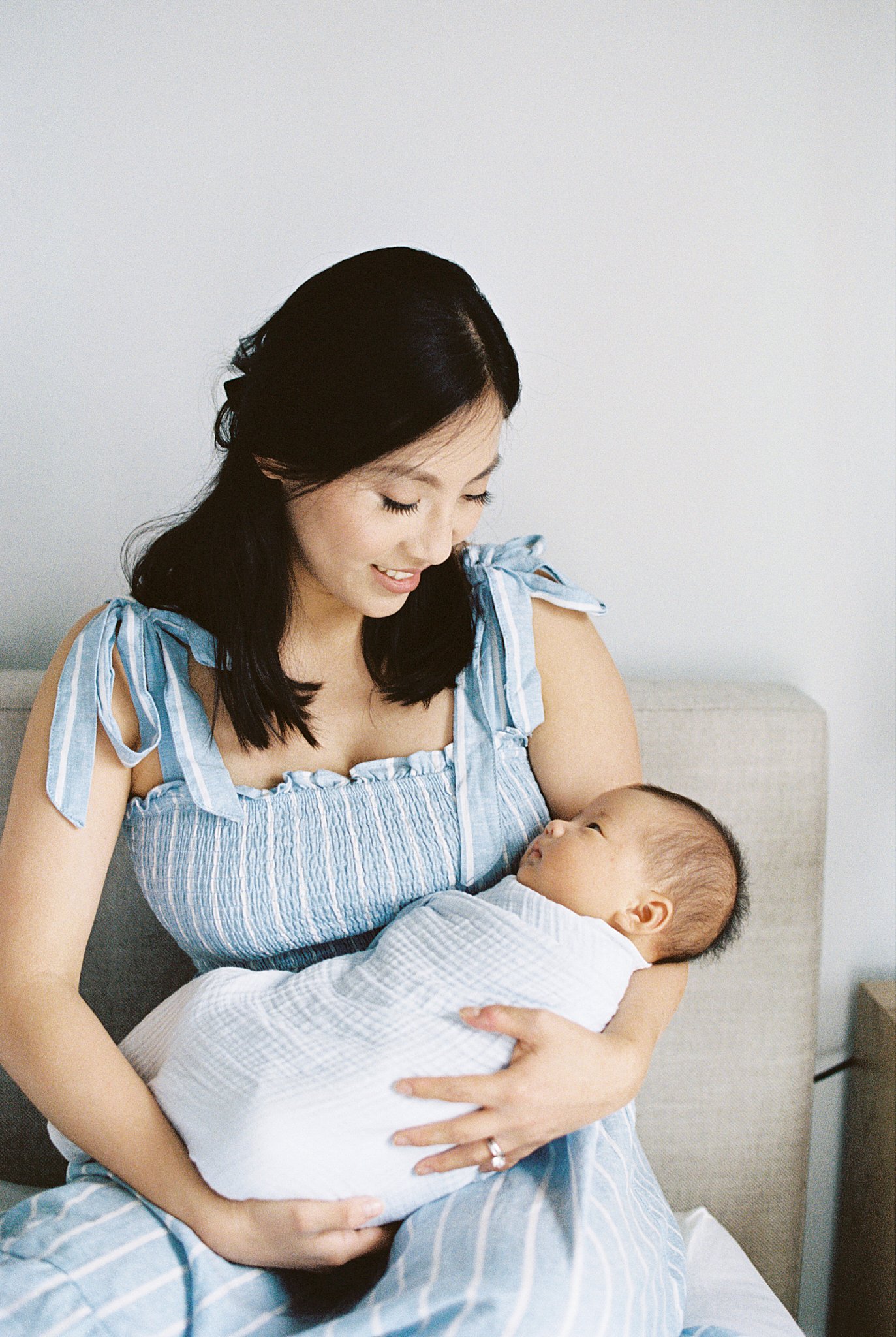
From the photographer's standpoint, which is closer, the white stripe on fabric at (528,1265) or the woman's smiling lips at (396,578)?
the white stripe on fabric at (528,1265)

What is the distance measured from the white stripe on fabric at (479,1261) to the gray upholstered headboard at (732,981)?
1.81ft

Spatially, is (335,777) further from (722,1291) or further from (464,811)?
(722,1291)

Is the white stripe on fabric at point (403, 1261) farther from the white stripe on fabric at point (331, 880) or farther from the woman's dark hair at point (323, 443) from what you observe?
the woman's dark hair at point (323, 443)

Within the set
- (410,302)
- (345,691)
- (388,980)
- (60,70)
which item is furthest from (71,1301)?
(60,70)

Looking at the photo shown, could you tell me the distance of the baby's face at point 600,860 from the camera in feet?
3.13

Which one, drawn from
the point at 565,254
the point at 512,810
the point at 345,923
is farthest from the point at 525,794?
the point at 565,254

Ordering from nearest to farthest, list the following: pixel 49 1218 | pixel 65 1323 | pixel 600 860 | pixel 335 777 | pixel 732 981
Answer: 1. pixel 65 1323
2. pixel 49 1218
3. pixel 600 860
4. pixel 335 777
5. pixel 732 981

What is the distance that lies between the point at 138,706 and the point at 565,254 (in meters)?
0.81

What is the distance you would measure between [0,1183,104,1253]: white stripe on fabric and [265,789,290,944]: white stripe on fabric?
0.27m

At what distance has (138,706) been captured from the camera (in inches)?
41.4

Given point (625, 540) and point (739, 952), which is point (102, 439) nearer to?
point (625, 540)

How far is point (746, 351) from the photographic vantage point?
136 cm

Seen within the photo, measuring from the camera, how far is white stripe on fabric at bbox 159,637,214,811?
40.8 inches

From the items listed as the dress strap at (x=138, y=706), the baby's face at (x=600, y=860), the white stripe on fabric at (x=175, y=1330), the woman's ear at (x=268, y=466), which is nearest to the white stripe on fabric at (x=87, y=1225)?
the white stripe on fabric at (x=175, y=1330)
